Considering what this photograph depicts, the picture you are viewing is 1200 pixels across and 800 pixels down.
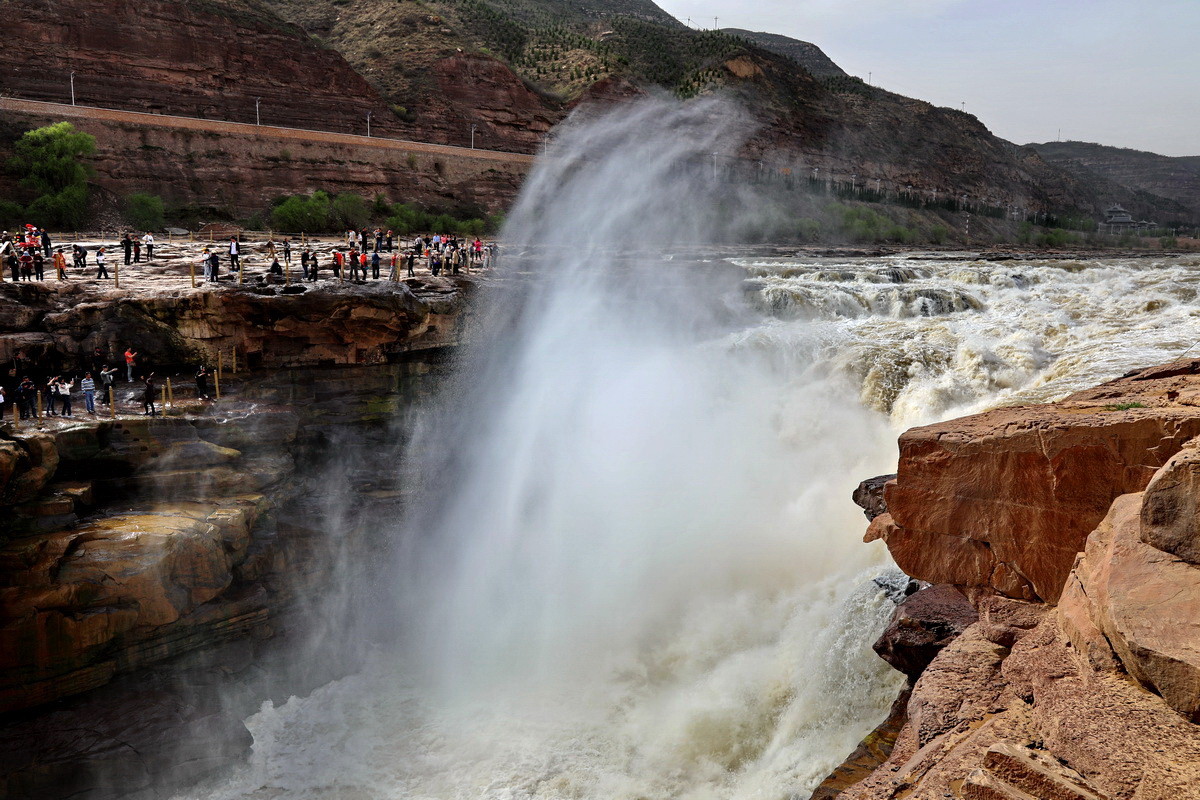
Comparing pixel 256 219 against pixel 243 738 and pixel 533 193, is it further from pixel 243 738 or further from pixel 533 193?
pixel 243 738

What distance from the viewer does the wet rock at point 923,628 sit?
793 cm

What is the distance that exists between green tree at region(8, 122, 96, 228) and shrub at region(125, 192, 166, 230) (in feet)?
5.83

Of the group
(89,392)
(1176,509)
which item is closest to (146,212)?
(89,392)

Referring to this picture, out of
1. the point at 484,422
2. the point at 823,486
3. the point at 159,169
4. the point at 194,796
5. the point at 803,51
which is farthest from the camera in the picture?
the point at 803,51

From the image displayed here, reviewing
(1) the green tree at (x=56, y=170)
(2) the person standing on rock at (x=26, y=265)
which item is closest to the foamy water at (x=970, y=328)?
(2) the person standing on rock at (x=26, y=265)

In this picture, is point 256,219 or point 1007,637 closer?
point 1007,637

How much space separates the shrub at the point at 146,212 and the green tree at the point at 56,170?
5.83ft

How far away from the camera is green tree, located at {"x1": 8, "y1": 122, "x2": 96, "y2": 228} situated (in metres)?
31.8

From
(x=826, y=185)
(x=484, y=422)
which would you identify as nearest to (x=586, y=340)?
(x=484, y=422)

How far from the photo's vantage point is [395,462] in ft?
64.0

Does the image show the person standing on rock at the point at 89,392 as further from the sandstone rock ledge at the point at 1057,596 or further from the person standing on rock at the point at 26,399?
the sandstone rock ledge at the point at 1057,596

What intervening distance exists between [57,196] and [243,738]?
27.7m

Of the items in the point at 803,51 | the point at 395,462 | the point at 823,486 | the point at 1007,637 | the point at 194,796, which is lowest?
the point at 194,796

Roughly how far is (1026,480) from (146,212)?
118 feet
